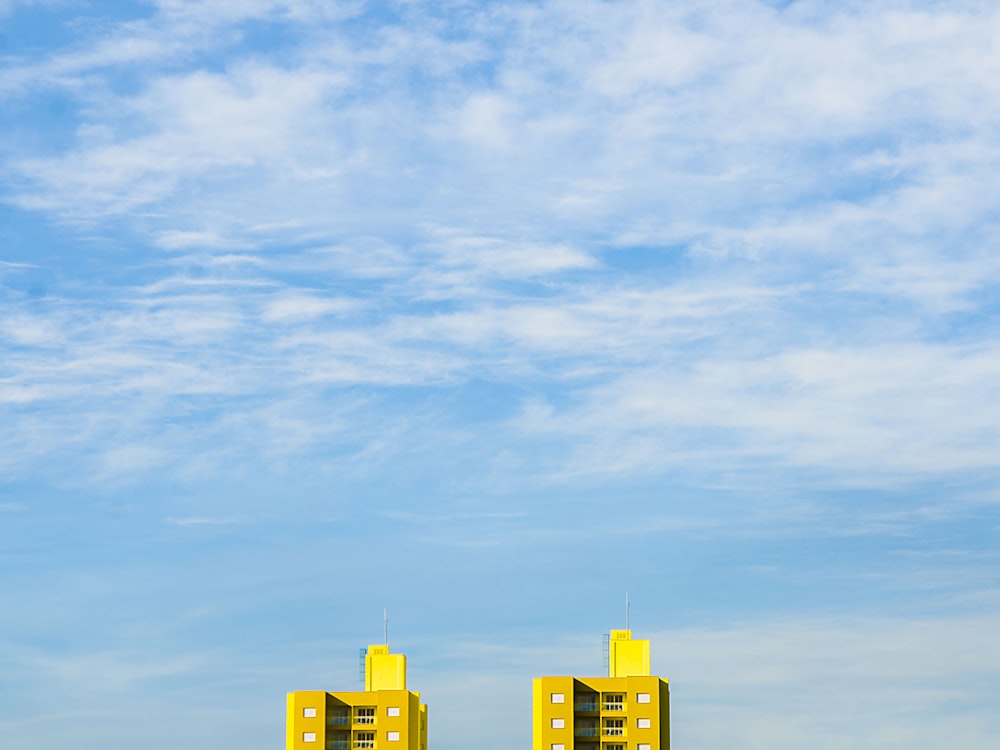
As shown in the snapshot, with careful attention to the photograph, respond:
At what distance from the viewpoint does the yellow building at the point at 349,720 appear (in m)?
127

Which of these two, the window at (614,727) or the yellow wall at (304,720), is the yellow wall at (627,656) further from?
the yellow wall at (304,720)

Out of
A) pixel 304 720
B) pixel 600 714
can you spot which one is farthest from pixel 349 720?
pixel 600 714

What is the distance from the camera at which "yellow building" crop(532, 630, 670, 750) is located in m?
124

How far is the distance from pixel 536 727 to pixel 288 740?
65.4ft

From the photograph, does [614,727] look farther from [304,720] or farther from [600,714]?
[304,720]

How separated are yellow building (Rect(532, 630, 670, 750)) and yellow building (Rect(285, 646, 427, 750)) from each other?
11.3 m

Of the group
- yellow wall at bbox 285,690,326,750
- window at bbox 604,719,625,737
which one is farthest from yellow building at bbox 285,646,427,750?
window at bbox 604,719,625,737

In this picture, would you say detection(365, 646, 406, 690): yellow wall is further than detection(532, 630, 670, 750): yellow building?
Yes

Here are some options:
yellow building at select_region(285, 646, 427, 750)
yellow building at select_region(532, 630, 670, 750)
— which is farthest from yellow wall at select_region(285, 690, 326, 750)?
yellow building at select_region(532, 630, 670, 750)

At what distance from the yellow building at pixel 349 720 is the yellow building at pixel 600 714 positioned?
1128 centimetres

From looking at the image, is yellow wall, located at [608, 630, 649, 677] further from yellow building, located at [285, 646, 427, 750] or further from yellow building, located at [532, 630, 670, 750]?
yellow building, located at [285, 646, 427, 750]

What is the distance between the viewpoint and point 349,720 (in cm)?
12838

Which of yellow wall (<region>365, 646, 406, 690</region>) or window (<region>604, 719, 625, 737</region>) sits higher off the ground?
yellow wall (<region>365, 646, 406, 690</region>)

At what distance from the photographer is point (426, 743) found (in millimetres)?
138000
